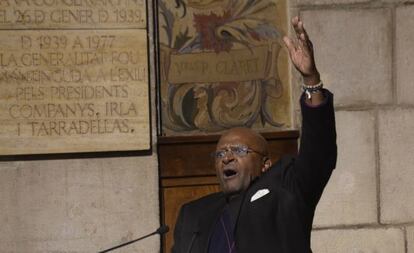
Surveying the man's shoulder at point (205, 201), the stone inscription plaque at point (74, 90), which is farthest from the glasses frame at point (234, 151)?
the stone inscription plaque at point (74, 90)

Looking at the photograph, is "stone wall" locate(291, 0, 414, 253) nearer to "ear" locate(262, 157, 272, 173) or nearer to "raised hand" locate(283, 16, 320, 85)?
"ear" locate(262, 157, 272, 173)

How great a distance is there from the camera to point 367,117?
23.8 ft

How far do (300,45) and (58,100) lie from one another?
10.8 feet

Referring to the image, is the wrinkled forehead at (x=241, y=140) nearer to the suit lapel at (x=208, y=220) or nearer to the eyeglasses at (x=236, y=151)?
the eyeglasses at (x=236, y=151)

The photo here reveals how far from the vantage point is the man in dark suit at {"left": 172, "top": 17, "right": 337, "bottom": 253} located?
4.18 meters

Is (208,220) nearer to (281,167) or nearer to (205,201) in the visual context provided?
(205,201)

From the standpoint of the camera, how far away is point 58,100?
282 inches

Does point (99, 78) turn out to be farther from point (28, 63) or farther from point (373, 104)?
point (373, 104)

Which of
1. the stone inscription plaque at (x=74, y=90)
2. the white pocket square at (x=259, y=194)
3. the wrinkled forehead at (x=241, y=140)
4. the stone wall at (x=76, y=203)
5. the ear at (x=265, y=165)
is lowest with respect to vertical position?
the stone wall at (x=76, y=203)

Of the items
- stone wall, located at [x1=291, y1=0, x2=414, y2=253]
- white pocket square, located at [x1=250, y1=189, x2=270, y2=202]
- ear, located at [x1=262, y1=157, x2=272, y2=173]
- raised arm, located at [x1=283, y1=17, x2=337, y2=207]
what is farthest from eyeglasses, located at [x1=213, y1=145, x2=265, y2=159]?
stone wall, located at [x1=291, y1=0, x2=414, y2=253]

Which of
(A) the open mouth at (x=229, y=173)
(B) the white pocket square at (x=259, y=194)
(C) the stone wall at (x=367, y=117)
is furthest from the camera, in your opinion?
(C) the stone wall at (x=367, y=117)

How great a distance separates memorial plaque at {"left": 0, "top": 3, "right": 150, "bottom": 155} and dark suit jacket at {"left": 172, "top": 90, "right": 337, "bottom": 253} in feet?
8.66

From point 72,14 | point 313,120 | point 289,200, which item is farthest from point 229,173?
point 72,14

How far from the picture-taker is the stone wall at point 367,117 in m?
7.23
